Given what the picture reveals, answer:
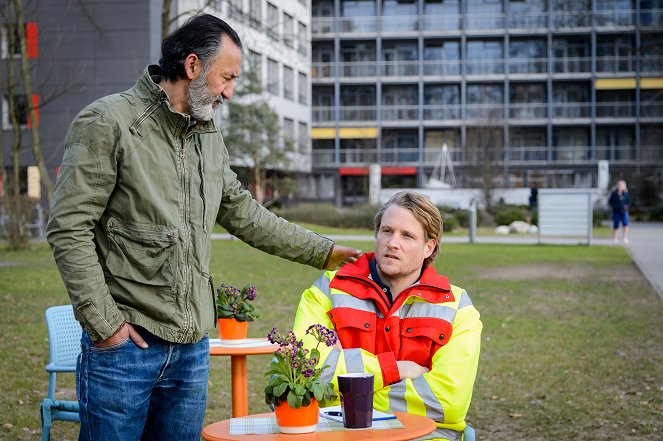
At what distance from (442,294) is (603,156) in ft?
227

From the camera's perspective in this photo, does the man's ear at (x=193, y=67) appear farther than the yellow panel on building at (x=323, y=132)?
No

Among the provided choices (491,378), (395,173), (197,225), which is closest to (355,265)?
(197,225)

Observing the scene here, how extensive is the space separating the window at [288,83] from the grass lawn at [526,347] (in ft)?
139

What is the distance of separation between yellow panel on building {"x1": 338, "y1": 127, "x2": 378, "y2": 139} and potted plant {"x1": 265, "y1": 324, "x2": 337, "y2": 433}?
6876 centimetres

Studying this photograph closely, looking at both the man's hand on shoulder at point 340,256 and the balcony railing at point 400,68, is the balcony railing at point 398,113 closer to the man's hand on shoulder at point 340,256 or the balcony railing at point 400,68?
the balcony railing at point 400,68

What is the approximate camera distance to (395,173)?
72750 millimetres

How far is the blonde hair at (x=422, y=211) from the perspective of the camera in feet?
15.5

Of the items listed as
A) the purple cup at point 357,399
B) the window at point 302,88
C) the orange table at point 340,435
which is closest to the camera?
the orange table at point 340,435

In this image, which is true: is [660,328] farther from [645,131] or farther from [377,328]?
[645,131]

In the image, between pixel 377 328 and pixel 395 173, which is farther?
pixel 395 173

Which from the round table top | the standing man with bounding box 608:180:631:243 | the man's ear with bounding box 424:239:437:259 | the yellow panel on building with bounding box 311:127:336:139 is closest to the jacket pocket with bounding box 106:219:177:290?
the man's ear with bounding box 424:239:437:259

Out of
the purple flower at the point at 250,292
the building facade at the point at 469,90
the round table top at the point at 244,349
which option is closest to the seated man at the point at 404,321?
the round table top at the point at 244,349

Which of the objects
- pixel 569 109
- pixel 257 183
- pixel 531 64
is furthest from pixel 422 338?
pixel 569 109

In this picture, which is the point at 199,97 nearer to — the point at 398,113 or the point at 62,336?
the point at 62,336
